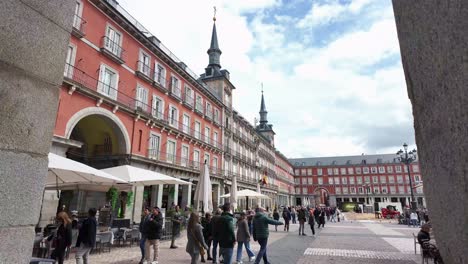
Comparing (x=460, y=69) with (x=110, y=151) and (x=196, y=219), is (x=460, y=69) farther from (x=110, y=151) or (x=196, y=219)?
(x=110, y=151)

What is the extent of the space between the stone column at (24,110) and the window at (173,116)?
21586 mm

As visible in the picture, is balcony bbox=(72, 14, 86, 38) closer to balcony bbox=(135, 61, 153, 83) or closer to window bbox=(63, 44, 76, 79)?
window bbox=(63, 44, 76, 79)

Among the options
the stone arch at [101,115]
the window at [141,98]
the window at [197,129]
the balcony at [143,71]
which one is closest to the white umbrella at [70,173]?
the stone arch at [101,115]

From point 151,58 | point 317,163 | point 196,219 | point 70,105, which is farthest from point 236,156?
point 317,163

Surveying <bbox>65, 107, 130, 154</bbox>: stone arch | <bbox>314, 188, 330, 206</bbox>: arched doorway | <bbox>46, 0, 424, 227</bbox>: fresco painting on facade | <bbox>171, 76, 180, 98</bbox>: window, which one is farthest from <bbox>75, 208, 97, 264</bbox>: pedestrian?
<bbox>314, 188, 330, 206</bbox>: arched doorway

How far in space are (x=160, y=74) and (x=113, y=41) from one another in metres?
5.23

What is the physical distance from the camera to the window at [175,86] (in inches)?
966

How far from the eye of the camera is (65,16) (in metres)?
2.85

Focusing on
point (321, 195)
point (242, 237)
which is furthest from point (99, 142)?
point (321, 195)

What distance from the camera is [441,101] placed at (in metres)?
1.31

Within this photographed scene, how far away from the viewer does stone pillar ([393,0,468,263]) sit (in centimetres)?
117

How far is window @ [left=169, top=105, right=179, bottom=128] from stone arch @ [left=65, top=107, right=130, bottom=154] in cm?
562

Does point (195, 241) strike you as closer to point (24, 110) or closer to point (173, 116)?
point (24, 110)

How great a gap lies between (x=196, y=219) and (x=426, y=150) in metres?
6.48
